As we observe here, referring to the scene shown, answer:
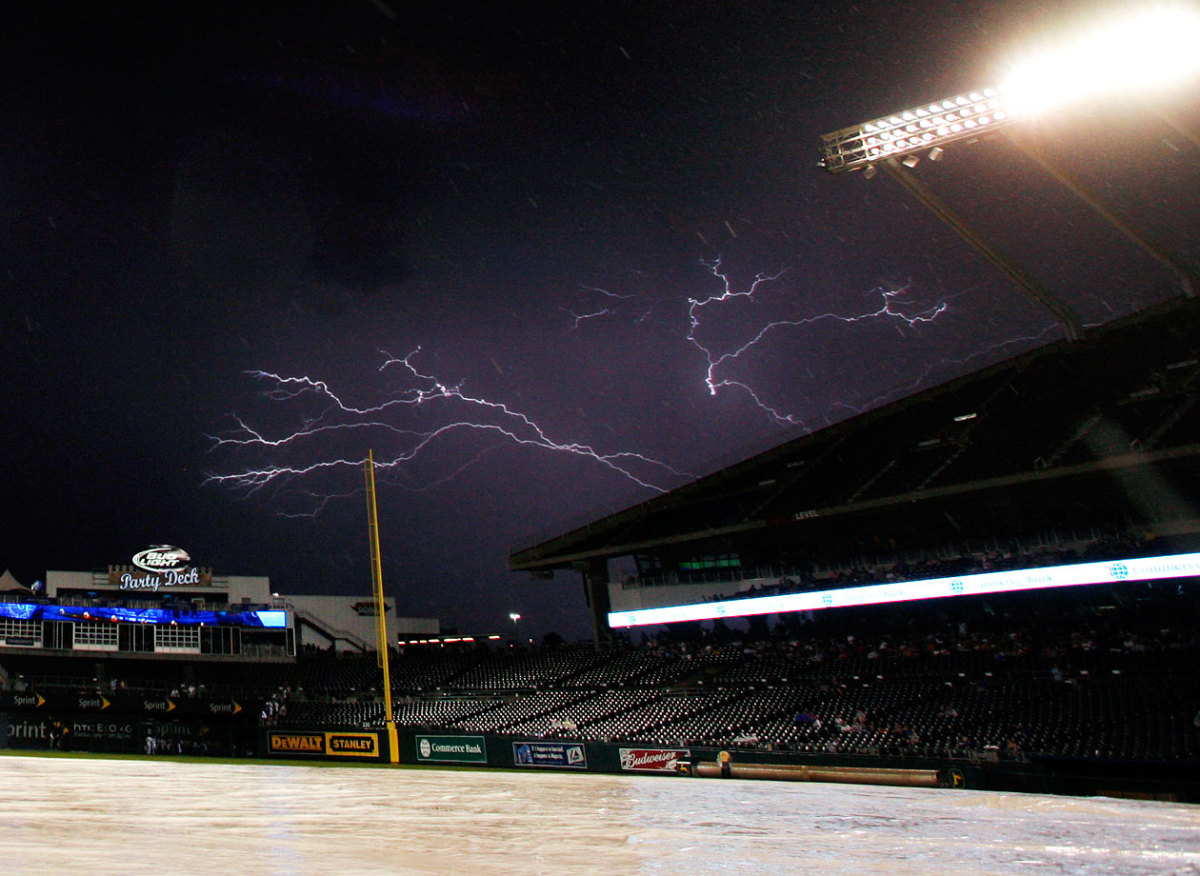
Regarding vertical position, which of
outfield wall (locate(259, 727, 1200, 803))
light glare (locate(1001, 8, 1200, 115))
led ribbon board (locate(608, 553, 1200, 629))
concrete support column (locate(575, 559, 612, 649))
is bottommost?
outfield wall (locate(259, 727, 1200, 803))

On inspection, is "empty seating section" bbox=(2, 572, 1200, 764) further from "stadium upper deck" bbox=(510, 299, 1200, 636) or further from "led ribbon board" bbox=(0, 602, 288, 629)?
"led ribbon board" bbox=(0, 602, 288, 629)

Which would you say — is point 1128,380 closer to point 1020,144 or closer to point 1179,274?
point 1179,274

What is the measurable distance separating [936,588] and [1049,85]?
758 inches

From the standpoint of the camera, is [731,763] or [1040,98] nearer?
[1040,98]

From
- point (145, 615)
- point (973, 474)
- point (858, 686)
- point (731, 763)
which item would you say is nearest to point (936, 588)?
point (973, 474)

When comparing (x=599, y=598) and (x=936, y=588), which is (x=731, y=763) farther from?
(x=599, y=598)

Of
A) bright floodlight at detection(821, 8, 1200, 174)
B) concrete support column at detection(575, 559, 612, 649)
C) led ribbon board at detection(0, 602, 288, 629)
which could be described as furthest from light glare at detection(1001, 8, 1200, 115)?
led ribbon board at detection(0, 602, 288, 629)

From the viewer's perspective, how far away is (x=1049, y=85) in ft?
68.9

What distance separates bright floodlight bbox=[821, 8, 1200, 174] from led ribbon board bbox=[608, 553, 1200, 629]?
612 inches

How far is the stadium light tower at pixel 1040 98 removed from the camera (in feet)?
60.2

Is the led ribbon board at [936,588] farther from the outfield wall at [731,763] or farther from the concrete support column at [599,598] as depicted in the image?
the outfield wall at [731,763]

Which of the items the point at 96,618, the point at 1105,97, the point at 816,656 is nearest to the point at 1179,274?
the point at 1105,97

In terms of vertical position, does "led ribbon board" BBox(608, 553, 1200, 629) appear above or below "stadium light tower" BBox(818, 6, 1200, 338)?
below

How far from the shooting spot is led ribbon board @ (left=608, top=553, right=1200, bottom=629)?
28.5 meters
